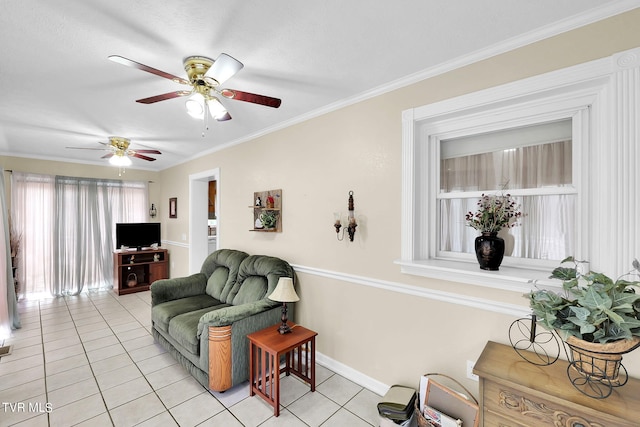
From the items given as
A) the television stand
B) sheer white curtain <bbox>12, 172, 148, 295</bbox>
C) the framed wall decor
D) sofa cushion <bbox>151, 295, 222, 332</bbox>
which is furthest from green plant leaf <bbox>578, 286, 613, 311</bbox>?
sheer white curtain <bbox>12, 172, 148, 295</bbox>

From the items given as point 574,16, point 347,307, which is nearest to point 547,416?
point 347,307

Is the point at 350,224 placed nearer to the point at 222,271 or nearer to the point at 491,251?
the point at 491,251

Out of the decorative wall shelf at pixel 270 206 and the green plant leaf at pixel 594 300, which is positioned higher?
the decorative wall shelf at pixel 270 206

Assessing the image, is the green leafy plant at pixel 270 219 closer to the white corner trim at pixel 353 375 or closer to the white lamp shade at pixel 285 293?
the white lamp shade at pixel 285 293

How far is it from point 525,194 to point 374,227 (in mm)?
1048

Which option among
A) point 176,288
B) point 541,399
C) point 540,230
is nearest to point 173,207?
point 176,288

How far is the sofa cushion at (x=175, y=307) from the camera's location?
275 centimetres

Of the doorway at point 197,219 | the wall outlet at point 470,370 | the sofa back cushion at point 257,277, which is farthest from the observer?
the doorway at point 197,219

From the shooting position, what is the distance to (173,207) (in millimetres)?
5289

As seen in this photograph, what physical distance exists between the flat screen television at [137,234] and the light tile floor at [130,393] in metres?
2.14

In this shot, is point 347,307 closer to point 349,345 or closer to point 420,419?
point 349,345

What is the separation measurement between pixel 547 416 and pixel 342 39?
2.19 m

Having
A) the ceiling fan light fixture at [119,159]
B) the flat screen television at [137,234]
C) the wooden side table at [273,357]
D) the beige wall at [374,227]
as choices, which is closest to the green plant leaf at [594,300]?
the beige wall at [374,227]

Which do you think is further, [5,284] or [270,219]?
[5,284]
